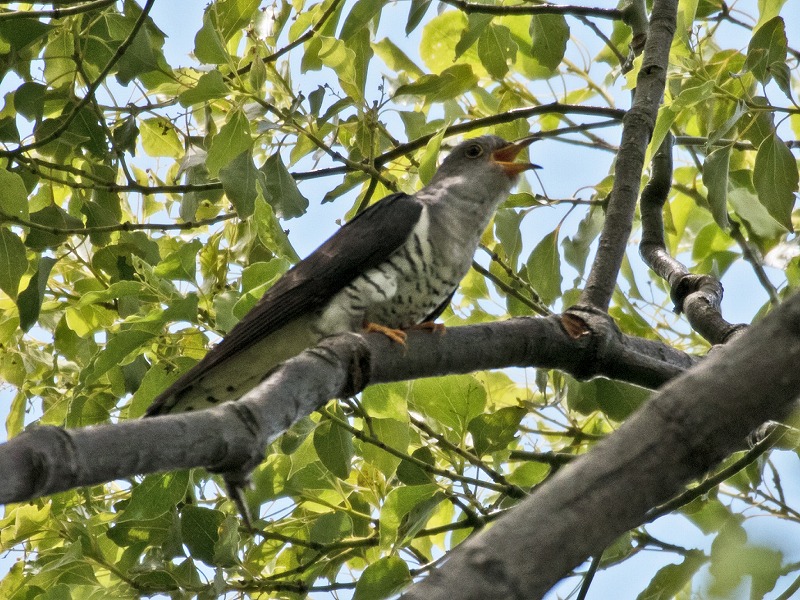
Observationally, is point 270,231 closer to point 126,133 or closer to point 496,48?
point 126,133

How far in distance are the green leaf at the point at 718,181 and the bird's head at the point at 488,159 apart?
3.55 ft

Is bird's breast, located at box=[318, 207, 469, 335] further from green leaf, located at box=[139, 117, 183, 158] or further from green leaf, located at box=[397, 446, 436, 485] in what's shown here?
green leaf, located at box=[139, 117, 183, 158]

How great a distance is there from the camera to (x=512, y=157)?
12.8 feet

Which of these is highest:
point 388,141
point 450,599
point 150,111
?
point 150,111

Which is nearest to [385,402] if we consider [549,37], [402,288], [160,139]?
[402,288]

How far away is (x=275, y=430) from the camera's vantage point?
1.54 metres

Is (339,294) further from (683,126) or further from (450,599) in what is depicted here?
(450,599)

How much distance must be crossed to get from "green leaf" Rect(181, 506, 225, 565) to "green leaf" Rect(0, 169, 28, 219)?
0.99 metres

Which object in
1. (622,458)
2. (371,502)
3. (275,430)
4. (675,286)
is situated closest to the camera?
(622,458)

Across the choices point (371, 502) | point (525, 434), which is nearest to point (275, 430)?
point (371, 502)

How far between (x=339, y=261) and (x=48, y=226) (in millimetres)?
937

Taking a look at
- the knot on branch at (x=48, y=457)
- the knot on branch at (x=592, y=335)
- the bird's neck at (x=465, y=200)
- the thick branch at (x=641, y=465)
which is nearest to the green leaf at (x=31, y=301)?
the bird's neck at (x=465, y=200)

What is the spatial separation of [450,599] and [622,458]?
0.23 metres

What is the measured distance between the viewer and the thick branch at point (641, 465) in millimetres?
870
